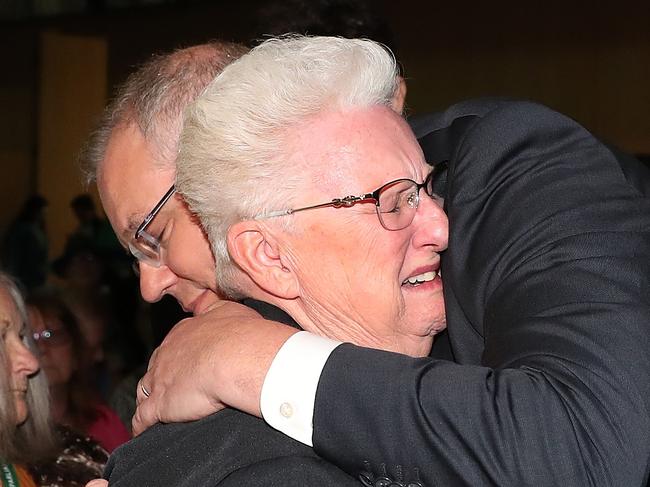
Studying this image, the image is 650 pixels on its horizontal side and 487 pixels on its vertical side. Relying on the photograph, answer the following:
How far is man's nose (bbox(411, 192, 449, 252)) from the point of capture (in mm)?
1666

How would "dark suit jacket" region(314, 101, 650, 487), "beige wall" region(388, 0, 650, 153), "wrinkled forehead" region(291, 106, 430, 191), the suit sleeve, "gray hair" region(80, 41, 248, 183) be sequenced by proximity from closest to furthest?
"dark suit jacket" region(314, 101, 650, 487), the suit sleeve, "wrinkled forehead" region(291, 106, 430, 191), "gray hair" region(80, 41, 248, 183), "beige wall" region(388, 0, 650, 153)

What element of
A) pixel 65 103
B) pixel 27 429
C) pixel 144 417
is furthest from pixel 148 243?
Result: pixel 65 103

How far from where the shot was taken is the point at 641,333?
1373mm

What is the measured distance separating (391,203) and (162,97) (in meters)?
0.56

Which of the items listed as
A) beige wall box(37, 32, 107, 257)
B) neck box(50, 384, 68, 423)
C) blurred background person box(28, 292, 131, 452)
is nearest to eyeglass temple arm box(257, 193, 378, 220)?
blurred background person box(28, 292, 131, 452)

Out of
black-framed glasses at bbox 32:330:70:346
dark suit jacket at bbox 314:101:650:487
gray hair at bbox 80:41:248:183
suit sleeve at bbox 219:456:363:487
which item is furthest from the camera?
black-framed glasses at bbox 32:330:70:346

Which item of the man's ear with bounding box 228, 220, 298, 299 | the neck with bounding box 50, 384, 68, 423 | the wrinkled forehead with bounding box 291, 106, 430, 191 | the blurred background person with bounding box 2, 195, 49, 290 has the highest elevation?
the wrinkled forehead with bounding box 291, 106, 430, 191

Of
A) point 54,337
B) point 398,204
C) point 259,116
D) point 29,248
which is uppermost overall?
point 259,116

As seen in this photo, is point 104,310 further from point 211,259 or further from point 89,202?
point 89,202

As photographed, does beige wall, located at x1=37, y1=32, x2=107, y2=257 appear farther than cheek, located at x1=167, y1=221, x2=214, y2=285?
Yes

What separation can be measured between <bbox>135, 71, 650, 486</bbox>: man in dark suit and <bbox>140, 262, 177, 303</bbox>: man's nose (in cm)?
40

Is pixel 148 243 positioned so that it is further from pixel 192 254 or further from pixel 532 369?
pixel 532 369

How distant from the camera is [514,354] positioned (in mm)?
1400

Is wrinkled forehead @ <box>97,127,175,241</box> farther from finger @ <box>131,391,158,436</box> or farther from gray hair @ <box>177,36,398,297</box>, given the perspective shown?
finger @ <box>131,391,158,436</box>
